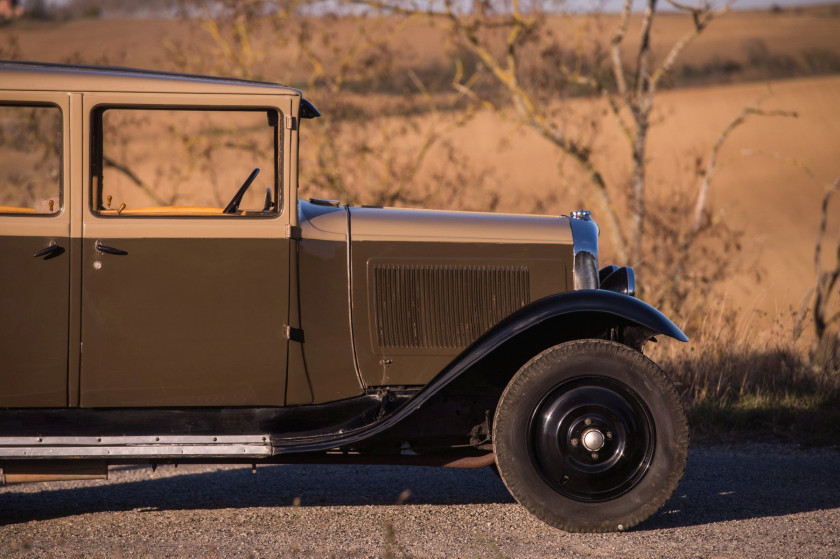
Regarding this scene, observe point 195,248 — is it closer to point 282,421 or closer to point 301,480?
point 282,421

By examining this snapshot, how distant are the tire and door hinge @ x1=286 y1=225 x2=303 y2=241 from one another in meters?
1.19

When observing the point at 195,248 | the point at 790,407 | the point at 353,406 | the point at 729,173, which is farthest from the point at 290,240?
the point at 729,173

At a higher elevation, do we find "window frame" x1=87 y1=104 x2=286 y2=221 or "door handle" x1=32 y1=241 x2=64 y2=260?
"window frame" x1=87 y1=104 x2=286 y2=221

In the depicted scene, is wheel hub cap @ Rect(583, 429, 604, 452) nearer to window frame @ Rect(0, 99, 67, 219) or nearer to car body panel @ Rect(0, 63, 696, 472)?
car body panel @ Rect(0, 63, 696, 472)

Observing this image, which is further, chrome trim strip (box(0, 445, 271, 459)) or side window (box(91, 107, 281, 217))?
side window (box(91, 107, 281, 217))

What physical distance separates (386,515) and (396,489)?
630 mm

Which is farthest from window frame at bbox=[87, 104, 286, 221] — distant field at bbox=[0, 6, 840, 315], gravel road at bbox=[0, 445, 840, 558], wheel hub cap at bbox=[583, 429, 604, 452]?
distant field at bbox=[0, 6, 840, 315]

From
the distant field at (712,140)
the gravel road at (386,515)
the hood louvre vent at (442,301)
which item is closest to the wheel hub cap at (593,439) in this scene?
the gravel road at (386,515)

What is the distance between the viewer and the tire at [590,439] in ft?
13.5

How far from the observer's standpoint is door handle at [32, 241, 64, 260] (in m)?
4.07

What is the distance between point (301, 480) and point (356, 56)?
8.06 metres

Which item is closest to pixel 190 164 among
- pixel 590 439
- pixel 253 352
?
pixel 253 352

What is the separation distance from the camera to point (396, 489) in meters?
5.23

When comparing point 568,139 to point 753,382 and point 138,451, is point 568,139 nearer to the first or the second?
point 753,382
